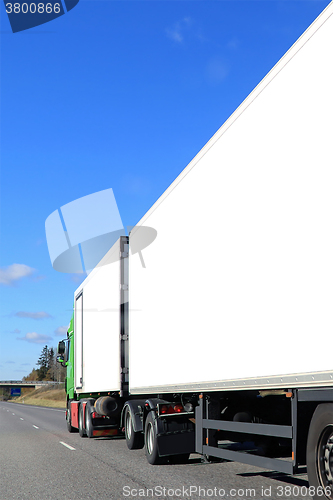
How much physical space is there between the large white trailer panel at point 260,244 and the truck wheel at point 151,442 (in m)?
0.76

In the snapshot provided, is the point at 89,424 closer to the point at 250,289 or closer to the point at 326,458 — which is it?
the point at 250,289

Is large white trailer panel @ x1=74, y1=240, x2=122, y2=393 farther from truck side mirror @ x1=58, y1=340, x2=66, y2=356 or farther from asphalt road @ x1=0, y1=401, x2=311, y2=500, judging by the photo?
truck side mirror @ x1=58, y1=340, x2=66, y2=356

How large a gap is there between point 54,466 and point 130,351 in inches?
106

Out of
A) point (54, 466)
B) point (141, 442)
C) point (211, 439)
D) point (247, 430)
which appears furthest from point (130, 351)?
point (247, 430)

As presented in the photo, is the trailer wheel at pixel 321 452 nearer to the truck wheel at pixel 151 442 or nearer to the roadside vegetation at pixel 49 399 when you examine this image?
the truck wheel at pixel 151 442

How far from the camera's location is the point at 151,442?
385 inches

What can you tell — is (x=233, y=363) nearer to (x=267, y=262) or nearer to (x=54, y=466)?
(x=267, y=262)

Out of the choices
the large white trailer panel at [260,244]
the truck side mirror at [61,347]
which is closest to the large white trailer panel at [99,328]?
the truck side mirror at [61,347]

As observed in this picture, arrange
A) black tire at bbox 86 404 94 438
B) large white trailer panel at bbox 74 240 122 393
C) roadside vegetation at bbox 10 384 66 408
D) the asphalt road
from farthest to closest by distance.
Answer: roadside vegetation at bbox 10 384 66 408, black tire at bbox 86 404 94 438, large white trailer panel at bbox 74 240 122 393, the asphalt road

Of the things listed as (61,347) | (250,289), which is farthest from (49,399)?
(250,289)

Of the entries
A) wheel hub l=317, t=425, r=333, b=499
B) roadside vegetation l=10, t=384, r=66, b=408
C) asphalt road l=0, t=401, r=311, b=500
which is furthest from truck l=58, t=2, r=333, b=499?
roadside vegetation l=10, t=384, r=66, b=408

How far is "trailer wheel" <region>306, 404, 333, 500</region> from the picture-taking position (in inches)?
207

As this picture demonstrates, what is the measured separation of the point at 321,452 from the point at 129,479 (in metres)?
3.85

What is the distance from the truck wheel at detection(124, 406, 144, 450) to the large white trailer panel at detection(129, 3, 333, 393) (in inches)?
91.8
